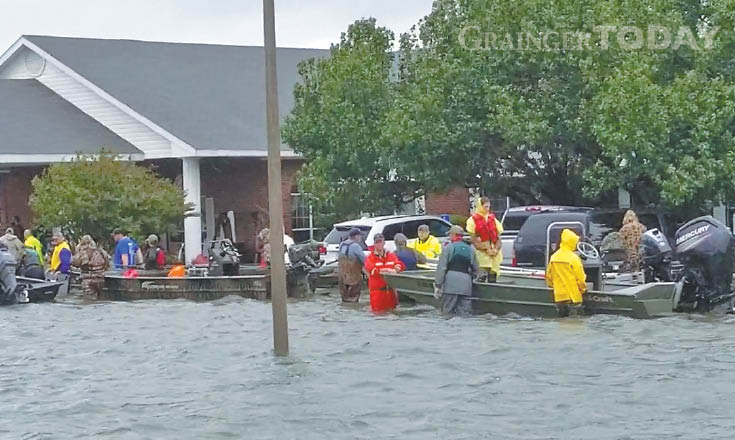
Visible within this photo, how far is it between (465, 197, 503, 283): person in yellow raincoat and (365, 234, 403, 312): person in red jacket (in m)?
2.03

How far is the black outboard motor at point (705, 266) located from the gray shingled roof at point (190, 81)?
18.8m

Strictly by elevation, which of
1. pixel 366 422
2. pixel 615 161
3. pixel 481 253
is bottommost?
pixel 366 422

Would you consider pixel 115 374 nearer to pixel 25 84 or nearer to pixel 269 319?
pixel 269 319

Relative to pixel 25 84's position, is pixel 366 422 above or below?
below

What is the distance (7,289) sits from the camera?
86.1 ft

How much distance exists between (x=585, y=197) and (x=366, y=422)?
17666mm

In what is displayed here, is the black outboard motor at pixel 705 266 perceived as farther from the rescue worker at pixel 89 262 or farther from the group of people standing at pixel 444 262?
the rescue worker at pixel 89 262

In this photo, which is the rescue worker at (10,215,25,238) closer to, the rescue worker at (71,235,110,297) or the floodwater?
the rescue worker at (71,235,110,297)

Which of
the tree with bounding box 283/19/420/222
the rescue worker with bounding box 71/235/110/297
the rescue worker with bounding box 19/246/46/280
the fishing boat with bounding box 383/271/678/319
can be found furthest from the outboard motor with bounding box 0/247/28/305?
the tree with bounding box 283/19/420/222

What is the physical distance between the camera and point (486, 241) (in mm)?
22156

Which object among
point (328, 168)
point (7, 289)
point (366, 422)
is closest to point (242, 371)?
point (366, 422)

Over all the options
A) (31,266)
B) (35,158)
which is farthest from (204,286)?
(35,158)

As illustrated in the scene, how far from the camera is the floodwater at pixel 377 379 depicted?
13320 mm

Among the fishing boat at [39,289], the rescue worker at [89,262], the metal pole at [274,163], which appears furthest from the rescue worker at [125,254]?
the metal pole at [274,163]
